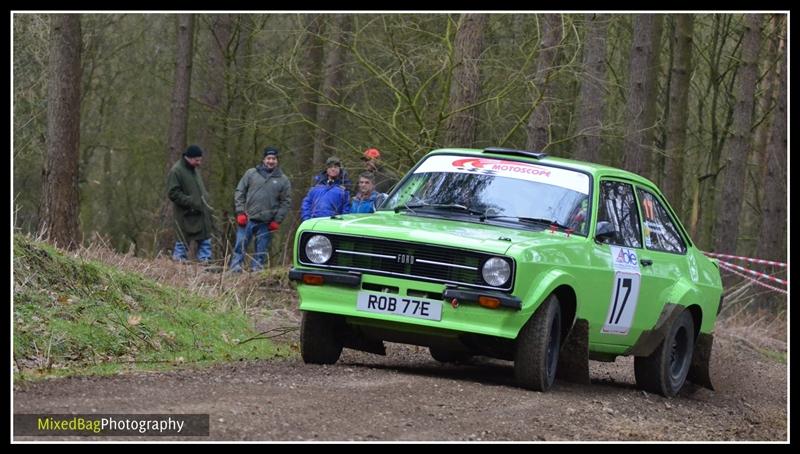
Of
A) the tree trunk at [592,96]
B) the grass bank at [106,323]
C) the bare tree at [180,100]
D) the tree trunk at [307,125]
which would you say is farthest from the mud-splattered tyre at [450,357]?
the bare tree at [180,100]

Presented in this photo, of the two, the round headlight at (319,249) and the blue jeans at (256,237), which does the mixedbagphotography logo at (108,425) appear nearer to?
the round headlight at (319,249)

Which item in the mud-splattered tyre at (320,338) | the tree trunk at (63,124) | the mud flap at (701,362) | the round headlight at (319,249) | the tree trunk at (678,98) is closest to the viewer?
the round headlight at (319,249)

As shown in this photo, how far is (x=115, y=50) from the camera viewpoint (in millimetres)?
33625

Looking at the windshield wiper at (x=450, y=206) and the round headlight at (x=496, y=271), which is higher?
the windshield wiper at (x=450, y=206)

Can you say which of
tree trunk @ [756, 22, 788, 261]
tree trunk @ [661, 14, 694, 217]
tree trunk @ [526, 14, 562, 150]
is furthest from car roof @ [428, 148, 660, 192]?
tree trunk @ [756, 22, 788, 261]

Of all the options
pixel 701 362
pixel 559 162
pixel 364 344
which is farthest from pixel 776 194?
pixel 364 344

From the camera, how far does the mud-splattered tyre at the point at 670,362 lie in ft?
37.1

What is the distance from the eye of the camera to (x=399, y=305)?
9461mm

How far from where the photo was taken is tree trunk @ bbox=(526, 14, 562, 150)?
17.0 m

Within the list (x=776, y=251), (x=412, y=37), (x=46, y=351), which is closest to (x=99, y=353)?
(x=46, y=351)

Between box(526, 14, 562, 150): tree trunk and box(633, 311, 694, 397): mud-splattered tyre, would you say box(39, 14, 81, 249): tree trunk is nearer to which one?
box(526, 14, 562, 150): tree trunk

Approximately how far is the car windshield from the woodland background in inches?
175

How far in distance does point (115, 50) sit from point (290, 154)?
18.9 feet

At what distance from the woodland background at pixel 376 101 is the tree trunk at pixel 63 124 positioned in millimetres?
29
